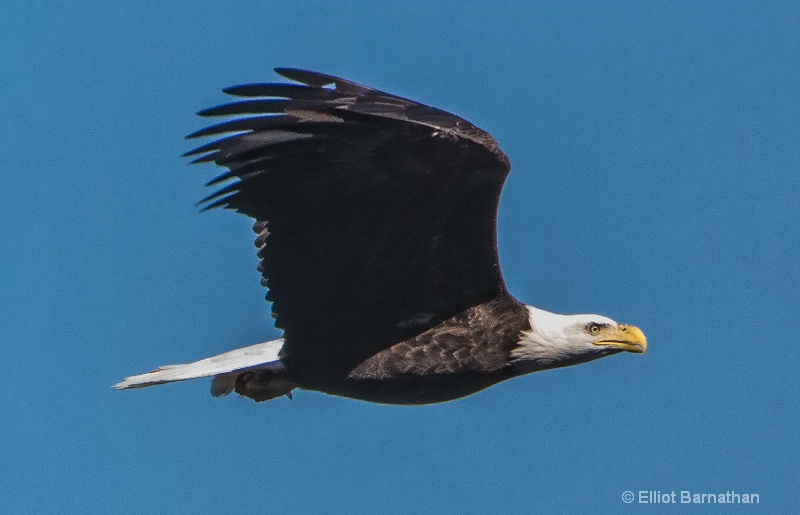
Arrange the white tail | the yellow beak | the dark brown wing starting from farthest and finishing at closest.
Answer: the white tail
the yellow beak
the dark brown wing

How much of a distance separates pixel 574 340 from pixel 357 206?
1658 millimetres

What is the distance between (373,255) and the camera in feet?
29.9

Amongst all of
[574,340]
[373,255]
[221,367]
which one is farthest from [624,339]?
[221,367]

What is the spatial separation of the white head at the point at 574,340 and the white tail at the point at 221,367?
1.53m

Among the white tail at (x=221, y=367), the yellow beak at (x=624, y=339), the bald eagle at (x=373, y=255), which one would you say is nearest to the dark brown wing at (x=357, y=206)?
the bald eagle at (x=373, y=255)

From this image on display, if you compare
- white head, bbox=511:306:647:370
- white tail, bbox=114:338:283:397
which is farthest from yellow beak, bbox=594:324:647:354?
white tail, bbox=114:338:283:397

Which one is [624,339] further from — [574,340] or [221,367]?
[221,367]

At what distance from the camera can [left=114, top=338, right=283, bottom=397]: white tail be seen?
32.0ft

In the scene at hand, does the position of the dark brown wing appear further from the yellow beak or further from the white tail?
the yellow beak

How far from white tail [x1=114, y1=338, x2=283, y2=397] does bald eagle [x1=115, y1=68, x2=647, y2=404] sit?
0.01 meters

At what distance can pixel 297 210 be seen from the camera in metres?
8.80

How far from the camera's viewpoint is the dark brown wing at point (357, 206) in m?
8.44

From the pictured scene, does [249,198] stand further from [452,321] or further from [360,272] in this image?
[452,321]

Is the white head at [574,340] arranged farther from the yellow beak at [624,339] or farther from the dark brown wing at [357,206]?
the dark brown wing at [357,206]
